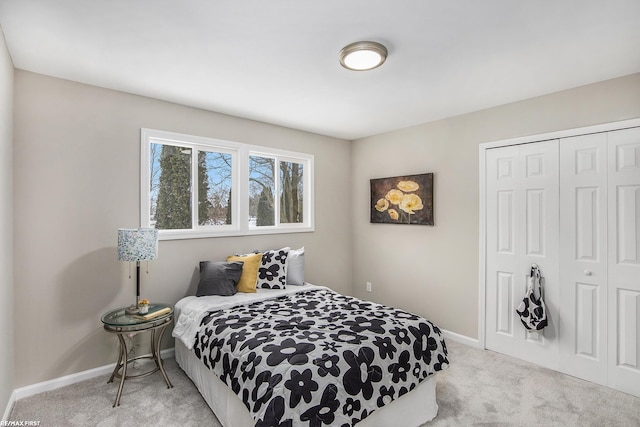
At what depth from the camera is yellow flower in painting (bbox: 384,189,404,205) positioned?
13.8 feet

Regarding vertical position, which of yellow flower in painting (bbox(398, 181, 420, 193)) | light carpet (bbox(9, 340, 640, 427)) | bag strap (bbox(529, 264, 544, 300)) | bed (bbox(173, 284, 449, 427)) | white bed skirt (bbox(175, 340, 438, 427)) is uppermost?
yellow flower in painting (bbox(398, 181, 420, 193))

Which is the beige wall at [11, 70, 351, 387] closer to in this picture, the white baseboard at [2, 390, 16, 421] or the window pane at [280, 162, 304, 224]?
the white baseboard at [2, 390, 16, 421]

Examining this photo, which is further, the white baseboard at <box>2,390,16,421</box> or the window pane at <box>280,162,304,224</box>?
the window pane at <box>280,162,304,224</box>

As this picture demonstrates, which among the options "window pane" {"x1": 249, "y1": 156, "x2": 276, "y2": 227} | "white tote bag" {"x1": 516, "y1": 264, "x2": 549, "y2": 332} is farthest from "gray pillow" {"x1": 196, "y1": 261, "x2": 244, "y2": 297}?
"white tote bag" {"x1": 516, "y1": 264, "x2": 549, "y2": 332}

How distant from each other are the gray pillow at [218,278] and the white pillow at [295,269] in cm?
59

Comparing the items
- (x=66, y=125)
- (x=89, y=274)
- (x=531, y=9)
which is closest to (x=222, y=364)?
(x=89, y=274)

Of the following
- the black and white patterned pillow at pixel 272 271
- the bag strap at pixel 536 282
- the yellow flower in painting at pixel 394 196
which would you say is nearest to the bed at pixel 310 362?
the black and white patterned pillow at pixel 272 271

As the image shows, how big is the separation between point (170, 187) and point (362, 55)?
2254 millimetres

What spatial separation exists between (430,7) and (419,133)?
2344mm

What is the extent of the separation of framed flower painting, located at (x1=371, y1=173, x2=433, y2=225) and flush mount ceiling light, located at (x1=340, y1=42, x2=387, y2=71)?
75.3 inches

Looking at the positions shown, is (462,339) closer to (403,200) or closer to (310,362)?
(403,200)

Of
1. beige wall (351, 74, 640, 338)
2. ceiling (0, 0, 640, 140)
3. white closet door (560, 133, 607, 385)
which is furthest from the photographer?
beige wall (351, 74, 640, 338)

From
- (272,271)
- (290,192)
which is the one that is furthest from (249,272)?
(290,192)

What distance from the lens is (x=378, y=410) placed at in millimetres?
1951
